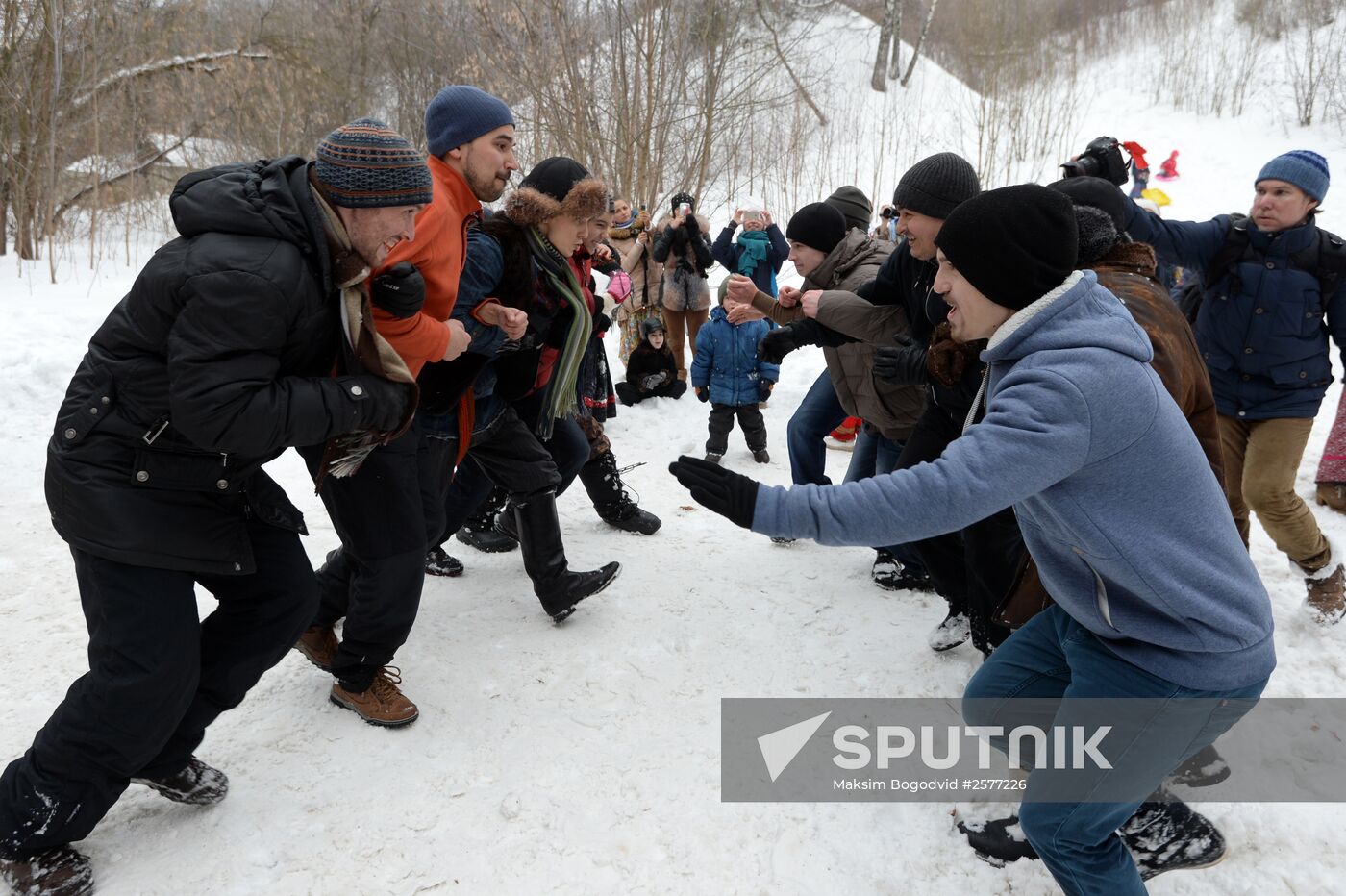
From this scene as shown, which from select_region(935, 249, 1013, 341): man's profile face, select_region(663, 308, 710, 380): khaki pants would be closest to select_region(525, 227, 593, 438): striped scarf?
select_region(935, 249, 1013, 341): man's profile face

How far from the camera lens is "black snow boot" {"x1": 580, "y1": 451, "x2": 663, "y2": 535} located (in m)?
4.48

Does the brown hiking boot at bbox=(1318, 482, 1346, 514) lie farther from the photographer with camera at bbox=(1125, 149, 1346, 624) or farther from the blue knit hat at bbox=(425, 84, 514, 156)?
the blue knit hat at bbox=(425, 84, 514, 156)

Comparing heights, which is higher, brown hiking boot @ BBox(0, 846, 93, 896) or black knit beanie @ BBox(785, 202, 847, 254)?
black knit beanie @ BBox(785, 202, 847, 254)

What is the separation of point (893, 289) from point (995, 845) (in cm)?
209

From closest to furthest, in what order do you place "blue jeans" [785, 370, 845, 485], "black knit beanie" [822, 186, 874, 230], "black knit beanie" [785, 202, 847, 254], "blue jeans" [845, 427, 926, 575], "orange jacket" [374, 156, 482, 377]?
"orange jacket" [374, 156, 482, 377], "blue jeans" [845, 427, 926, 575], "black knit beanie" [785, 202, 847, 254], "blue jeans" [785, 370, 845, 485], "black knit beanie" [822, 186, 874, 230]

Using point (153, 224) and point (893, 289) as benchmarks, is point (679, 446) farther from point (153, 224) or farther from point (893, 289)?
point (153, 224)

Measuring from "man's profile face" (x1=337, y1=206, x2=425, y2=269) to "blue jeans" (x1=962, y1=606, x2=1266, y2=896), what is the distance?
73.2 inches

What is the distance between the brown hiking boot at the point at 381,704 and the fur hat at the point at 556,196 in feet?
5.31

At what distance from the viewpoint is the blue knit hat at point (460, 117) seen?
9.23ft

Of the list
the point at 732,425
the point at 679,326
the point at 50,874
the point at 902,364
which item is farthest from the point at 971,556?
the point at 679,326

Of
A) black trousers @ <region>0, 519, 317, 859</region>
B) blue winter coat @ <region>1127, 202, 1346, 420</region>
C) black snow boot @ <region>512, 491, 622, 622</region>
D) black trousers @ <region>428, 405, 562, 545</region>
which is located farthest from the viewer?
blue winter coat @ <region>1127, 202, 1346, 420</region>

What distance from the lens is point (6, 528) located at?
409 cm

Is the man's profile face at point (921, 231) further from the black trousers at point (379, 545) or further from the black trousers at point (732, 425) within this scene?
the black trousers at point (732, 425)

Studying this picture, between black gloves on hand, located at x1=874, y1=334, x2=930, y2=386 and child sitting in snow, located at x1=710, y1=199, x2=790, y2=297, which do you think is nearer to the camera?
black gloves on hand, located at x1=874, y1=334, x2=930, y2=386
